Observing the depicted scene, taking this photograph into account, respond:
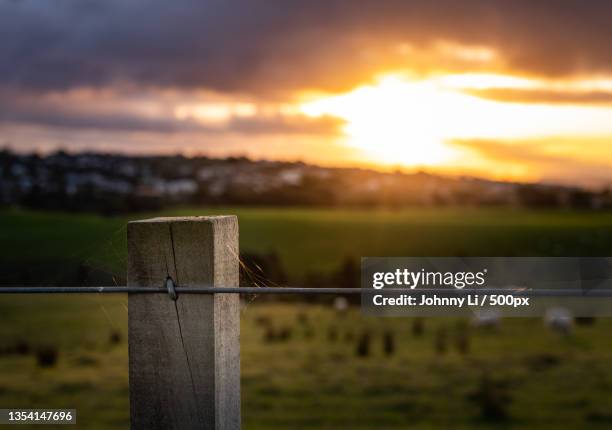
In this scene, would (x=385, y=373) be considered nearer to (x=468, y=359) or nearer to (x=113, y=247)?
(x=468, y=359)

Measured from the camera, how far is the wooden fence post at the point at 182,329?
190 centimetres

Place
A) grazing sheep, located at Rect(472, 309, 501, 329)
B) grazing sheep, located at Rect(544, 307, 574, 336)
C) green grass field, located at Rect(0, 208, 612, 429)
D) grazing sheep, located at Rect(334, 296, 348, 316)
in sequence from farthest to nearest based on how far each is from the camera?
grazing sheep, located at Rect(334, 296, 348, 316), grazing sheep, located at Rect(472, 309, 501, 329), grazing sheep, located at Rect(544, 307, 574, 336), green grass field, located at Rect(0, 208, 612, 429)

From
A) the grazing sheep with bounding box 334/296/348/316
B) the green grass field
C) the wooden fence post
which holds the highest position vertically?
the wooden fence post

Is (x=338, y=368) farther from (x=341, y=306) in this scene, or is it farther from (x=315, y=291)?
(x=315, y=291)

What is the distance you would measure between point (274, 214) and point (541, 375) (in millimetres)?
68269

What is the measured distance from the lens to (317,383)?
16141 mm

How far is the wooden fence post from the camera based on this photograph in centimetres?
190

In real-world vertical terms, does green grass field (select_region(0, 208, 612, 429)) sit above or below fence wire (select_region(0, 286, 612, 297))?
below

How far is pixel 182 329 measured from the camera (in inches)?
75.8

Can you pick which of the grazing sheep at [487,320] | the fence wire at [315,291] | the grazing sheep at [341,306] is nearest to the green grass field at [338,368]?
the fence wire at [315,291]

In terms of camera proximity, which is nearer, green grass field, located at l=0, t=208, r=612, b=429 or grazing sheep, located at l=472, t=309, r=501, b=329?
green grass field, located at l=0, t=208, r=612, b=429

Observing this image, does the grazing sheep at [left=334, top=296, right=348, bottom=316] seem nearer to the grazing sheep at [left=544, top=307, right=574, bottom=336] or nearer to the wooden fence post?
the grazing sheep at [left=544, top=307, right=574, bottom=336]

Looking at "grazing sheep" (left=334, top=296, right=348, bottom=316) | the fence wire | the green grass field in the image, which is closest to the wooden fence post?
the fence wire

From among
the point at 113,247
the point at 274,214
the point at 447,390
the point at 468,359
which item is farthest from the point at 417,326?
the point at 274,214
